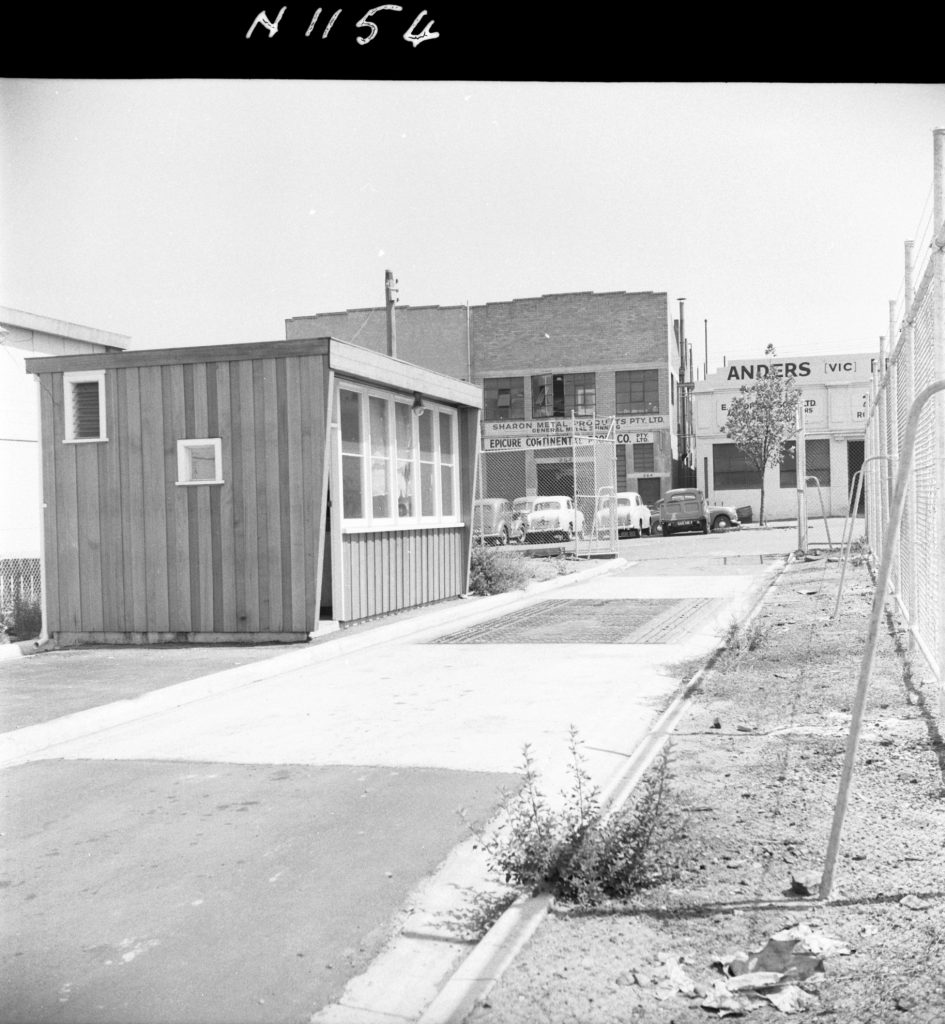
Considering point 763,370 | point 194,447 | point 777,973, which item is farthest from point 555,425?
point 777,973

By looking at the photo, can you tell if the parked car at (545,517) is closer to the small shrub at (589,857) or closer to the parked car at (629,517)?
the parked car at (629,517)

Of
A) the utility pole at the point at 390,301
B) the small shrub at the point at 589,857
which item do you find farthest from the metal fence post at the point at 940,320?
the utility pole at the point at 390,301

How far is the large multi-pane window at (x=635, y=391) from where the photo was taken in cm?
5100

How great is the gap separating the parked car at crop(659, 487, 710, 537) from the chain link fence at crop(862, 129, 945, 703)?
26151mm

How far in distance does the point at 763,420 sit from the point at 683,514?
853 cm

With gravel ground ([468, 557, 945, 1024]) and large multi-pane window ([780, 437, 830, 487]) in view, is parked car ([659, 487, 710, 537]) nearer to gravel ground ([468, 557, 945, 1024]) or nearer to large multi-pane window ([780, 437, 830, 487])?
large multi-pane window ([780, 437, 830, 487])

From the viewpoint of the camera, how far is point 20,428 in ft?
53.9

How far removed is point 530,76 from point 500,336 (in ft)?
165

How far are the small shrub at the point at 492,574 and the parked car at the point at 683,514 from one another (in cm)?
2234

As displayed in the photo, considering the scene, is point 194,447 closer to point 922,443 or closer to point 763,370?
point 922,443

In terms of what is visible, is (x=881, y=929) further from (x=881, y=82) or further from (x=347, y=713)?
(x=347, y=713)

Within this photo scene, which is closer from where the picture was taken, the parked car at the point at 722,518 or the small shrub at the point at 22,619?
the small shrub at the point at 22,619

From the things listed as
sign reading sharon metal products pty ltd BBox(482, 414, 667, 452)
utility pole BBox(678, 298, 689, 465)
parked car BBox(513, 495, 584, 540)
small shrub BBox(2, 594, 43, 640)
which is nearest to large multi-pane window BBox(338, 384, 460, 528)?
small shrub BBox(2, 594, 43, 640)

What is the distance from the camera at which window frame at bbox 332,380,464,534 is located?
13.1 metres
